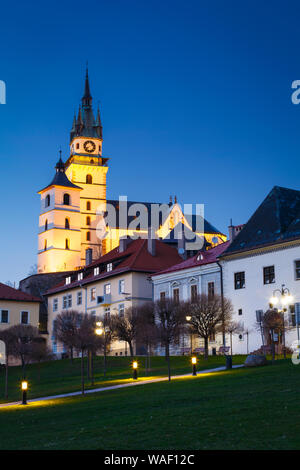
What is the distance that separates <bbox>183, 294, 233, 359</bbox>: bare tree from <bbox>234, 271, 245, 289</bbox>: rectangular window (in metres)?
2.91

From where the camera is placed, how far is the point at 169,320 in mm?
48312

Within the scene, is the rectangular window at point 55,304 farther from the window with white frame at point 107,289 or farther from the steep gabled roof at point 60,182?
the steep gabled roof at point 60,182

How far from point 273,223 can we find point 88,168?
10322 cm

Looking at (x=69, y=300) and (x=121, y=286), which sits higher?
(x=121, y=286)

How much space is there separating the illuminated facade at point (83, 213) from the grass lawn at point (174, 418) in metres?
86.0

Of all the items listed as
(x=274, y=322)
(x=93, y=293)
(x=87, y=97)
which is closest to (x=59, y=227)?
(x=87, y=97)

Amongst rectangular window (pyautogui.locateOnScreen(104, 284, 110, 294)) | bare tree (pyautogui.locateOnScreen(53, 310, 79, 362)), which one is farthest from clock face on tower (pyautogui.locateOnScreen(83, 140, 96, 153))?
bare tree (pyautogui.locateOnScreen(53, 310, 79, 362))

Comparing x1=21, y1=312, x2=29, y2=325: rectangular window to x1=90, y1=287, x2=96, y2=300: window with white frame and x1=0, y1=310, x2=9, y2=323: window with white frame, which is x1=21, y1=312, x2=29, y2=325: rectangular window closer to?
x1=0, y1=310, x2=9, y2=323: window with white frame

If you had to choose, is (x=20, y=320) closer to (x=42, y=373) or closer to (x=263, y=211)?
(x=42, y=373)

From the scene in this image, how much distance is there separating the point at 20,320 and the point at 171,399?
53315 millimetres

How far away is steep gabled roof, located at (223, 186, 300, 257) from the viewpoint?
158 feet

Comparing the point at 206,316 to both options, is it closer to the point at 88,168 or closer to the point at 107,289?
the point at 107,289

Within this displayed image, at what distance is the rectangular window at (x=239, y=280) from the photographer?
166ft

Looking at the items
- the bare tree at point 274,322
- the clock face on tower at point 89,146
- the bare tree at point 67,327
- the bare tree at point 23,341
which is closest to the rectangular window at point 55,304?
the bare tree at point 67,327
